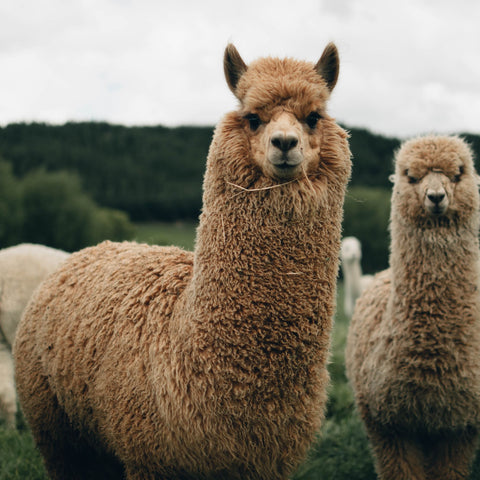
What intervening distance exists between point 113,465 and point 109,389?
97cm

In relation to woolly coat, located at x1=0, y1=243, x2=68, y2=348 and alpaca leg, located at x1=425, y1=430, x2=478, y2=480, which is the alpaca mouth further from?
woolly coat, located at x1=0, y1=243, x2=68, y2=348

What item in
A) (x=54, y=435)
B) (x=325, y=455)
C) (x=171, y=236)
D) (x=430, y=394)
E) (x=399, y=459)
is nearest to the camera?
(x=54, y=435)

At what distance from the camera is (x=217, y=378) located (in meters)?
2.32

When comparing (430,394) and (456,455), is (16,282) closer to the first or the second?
(430,394)

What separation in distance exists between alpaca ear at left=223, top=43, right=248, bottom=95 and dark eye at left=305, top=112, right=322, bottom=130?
398mm

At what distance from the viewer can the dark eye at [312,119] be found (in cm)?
244

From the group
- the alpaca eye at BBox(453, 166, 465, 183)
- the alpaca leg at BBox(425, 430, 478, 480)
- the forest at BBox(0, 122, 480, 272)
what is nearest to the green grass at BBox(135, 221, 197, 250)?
the alpaca eye at BBox(453, 166, 465, 183)

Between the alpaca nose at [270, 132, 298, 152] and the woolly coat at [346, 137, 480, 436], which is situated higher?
the alpaca nose at [270, 132, 298, 152]

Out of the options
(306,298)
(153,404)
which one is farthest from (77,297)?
(306,298)

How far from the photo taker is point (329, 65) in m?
2.60

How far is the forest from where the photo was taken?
941 inches

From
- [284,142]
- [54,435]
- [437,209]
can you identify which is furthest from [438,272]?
[54,435]

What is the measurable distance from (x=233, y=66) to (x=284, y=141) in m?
0.62

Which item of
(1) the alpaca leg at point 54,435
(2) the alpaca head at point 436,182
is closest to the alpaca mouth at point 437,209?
(2) the alpaca head at point 436,182
